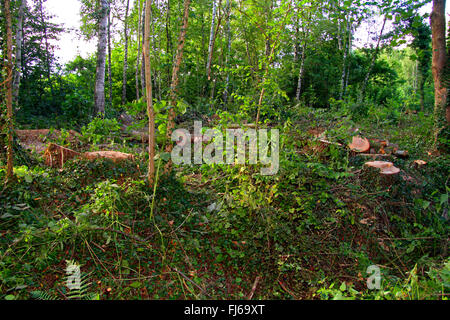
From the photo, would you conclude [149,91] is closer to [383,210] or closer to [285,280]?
[285,280]

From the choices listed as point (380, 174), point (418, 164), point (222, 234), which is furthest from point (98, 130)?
point (418, 164)

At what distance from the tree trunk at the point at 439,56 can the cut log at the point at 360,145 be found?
1.94 m


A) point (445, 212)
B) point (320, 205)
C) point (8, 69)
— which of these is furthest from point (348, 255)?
point (8, 69)

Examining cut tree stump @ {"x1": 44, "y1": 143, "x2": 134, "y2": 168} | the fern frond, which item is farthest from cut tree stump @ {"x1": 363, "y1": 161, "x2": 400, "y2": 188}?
the fern frond

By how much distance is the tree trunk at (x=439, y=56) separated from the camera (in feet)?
20.4

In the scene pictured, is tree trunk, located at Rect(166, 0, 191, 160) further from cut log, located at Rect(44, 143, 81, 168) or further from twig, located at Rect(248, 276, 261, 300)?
twig, located at Rect(248, 276, 261, 300)

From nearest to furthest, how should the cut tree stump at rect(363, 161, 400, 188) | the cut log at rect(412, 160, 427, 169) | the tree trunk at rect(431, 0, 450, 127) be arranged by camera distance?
1. the cut tree stump at rect(363, 161, 400, 188)
2. the cut log at rect(412, 160, 427, 169)
3. the tree trunk at rect(431, 0, 450, 127)

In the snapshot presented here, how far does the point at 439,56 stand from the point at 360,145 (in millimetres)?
3049

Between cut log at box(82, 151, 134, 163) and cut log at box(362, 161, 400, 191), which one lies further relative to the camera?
cut log at box(82, 151, 134, 163)

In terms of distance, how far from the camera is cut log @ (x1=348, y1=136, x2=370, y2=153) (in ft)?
17.9

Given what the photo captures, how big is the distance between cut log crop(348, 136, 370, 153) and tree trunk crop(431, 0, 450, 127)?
1937mm

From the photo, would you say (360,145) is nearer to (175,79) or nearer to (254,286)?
(175,79)

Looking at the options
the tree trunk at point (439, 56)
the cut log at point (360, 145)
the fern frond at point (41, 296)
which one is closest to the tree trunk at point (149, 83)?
the fern frond at point (41, 296)

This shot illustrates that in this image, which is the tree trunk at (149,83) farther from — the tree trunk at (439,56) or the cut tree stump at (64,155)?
the tree trunk at (439,56)
